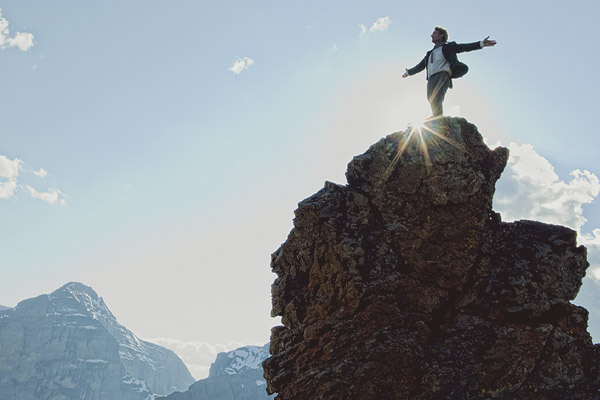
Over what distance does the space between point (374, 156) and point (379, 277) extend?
4569mm

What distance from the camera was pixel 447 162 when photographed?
1474cm

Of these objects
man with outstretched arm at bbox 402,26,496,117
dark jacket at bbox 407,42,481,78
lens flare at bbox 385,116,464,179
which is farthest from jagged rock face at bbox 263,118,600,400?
dark jacket at bbox 407,42,481,78

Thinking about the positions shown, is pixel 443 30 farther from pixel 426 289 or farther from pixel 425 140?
pixel 426 289

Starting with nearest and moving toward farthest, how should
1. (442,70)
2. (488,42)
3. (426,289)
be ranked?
(426,289), (488,42), (442,70)

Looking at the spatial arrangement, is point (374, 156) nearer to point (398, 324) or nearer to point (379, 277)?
point (379, 277)

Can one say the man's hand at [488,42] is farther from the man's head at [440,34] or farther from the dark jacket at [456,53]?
the man's head at [440,34]

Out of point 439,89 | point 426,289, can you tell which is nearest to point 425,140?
point 439,89

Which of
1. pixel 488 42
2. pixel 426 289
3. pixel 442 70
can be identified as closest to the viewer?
pixel 426 289

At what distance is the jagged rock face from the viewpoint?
1241 cm

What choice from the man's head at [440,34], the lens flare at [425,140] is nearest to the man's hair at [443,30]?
the man's head at [440,34]

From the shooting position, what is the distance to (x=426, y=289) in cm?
1389

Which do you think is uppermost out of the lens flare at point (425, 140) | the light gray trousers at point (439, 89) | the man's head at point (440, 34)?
the man's head at point (440, 34)

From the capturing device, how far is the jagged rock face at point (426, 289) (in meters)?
12.4

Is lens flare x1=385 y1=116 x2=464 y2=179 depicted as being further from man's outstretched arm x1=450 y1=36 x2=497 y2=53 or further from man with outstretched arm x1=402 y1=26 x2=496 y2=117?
man's outstretched arm x1=450 y1=36 x2=497 y2=53
